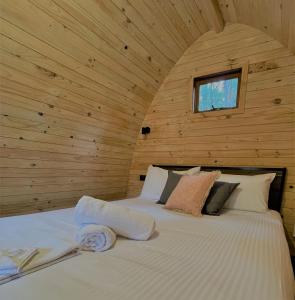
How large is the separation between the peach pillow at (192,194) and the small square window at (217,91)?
3.46ft

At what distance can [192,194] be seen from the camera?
179cm

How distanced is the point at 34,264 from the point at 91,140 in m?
1.81

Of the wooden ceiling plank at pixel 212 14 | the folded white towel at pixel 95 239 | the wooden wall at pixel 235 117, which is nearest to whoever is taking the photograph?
the folded white towel at pixel 95 239

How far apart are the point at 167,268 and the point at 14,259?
0.55 metres

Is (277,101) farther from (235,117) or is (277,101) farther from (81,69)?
(81,69)

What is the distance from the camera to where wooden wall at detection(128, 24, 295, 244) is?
2.18m

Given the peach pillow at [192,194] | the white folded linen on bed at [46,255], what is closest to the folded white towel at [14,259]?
the white folded linen on bed at [46,255]

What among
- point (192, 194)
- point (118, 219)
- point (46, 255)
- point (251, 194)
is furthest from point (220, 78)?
point (46, 255)

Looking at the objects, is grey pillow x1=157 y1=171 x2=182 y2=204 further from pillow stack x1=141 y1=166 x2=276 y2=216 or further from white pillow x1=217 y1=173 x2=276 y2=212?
white pillow x1=217 y1=173 x2=276 y2=212

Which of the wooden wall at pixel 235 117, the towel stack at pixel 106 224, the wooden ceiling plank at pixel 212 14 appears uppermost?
the wooden ceiling plank at pixel 212 14

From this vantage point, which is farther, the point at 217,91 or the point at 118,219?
the point at 217,91

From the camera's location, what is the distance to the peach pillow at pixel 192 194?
175 cm

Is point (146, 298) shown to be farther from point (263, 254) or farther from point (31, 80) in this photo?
point (31, 80)

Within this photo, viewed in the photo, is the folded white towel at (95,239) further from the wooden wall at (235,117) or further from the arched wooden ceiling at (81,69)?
the wooden wall at (235,117)
